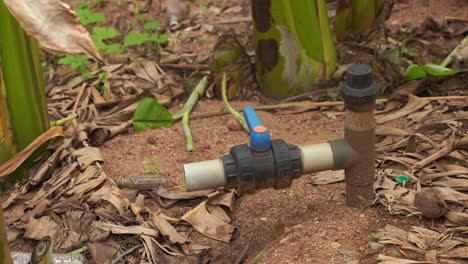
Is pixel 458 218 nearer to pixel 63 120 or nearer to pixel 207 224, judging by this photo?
pixel 207 224

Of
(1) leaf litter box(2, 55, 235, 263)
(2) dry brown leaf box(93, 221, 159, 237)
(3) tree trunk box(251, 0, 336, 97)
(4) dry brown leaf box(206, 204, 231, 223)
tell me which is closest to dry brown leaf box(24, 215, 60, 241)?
(1) leaf litter box(2, 55, 235, 263)

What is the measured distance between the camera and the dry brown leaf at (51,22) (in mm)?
909

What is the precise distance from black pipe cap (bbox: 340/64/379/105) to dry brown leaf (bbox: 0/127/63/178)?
796 millimetres

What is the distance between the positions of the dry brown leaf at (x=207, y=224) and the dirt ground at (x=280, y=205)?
0.02 metres

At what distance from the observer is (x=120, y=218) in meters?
1.57

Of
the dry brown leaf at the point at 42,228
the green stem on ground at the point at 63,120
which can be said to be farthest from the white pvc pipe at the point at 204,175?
the green stem on ground at the point at 63,120

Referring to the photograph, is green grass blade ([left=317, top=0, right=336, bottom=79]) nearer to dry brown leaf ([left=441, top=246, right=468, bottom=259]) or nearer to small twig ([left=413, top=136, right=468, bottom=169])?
small twig ([left=413, top=136, right=468, bottom=169])

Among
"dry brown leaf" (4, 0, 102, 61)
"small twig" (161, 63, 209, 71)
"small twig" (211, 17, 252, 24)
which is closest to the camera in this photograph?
"dry brown leaf" (4, 0, 102, 61)

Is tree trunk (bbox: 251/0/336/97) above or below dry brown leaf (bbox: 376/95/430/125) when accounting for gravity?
above

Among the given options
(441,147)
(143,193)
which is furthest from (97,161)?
(441,147)

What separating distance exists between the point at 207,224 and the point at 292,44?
695mm

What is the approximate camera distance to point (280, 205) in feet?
5.25

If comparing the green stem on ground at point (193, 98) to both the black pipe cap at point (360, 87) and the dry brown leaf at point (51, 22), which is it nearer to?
the black pipe cap at point (360, 87)

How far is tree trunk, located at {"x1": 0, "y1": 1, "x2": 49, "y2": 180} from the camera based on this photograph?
5.37 ft
